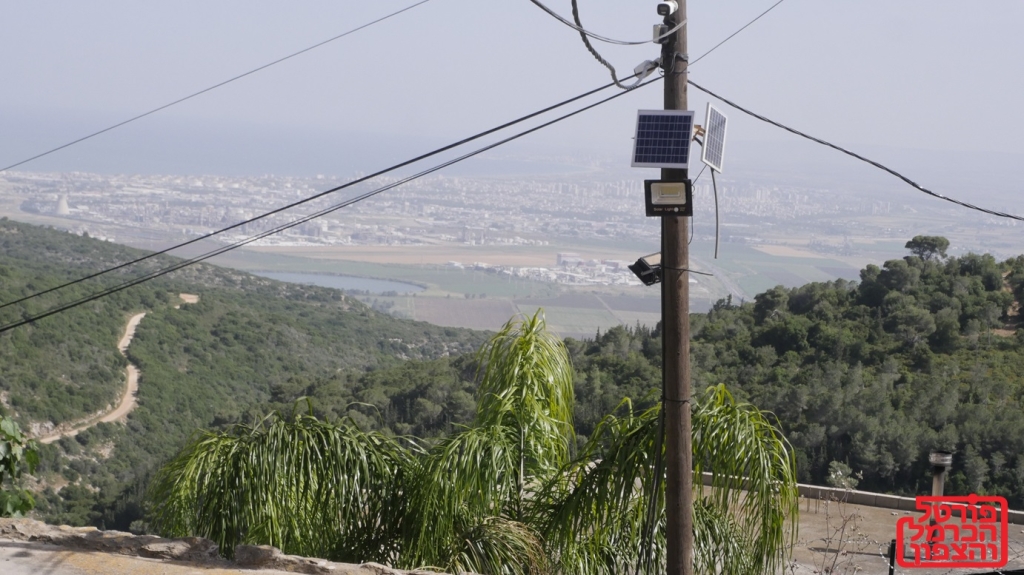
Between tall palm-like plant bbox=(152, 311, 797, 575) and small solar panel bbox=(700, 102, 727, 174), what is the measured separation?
1443 millimetres

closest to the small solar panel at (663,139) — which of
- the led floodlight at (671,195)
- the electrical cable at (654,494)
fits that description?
the led floodlight at (671,195)

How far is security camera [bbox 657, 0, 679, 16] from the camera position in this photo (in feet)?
16.0

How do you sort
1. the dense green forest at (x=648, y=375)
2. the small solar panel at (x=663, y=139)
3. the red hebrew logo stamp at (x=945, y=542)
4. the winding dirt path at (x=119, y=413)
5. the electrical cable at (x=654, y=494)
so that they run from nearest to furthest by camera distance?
the small solar panel at (x=663, y=139) → the electrical cable at (x=654, y=494) → the red hebrew logo stamp at (x=945, y=542) → the dense green forest at (x=648, y=375) → the winding dirt path at (x=119, y=413)

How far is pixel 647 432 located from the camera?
224 inches

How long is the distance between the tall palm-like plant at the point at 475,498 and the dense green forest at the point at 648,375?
29.5 inches

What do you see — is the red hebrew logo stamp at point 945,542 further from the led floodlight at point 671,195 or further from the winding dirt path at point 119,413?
the winding dirt path at point 119,413

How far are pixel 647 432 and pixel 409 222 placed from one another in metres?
98.7

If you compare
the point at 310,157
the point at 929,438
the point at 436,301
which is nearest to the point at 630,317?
the point at 436,301

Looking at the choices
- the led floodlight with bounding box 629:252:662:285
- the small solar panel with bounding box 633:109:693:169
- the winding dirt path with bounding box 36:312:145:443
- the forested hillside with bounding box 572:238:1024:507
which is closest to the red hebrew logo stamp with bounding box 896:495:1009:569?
the led floodlight with bounding box 629:252:662:285

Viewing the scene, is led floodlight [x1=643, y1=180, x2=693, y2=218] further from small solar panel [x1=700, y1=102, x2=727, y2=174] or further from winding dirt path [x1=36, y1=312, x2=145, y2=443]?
winding dirt path [x1=36, y1=312, x2=145, y2=443]

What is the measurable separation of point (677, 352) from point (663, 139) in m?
1.12

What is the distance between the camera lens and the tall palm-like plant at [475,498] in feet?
18.1

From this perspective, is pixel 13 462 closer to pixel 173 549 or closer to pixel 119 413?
pixel 173 549

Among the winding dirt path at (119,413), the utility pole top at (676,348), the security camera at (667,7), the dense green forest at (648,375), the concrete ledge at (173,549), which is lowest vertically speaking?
the winding dirt path at (119,413)
